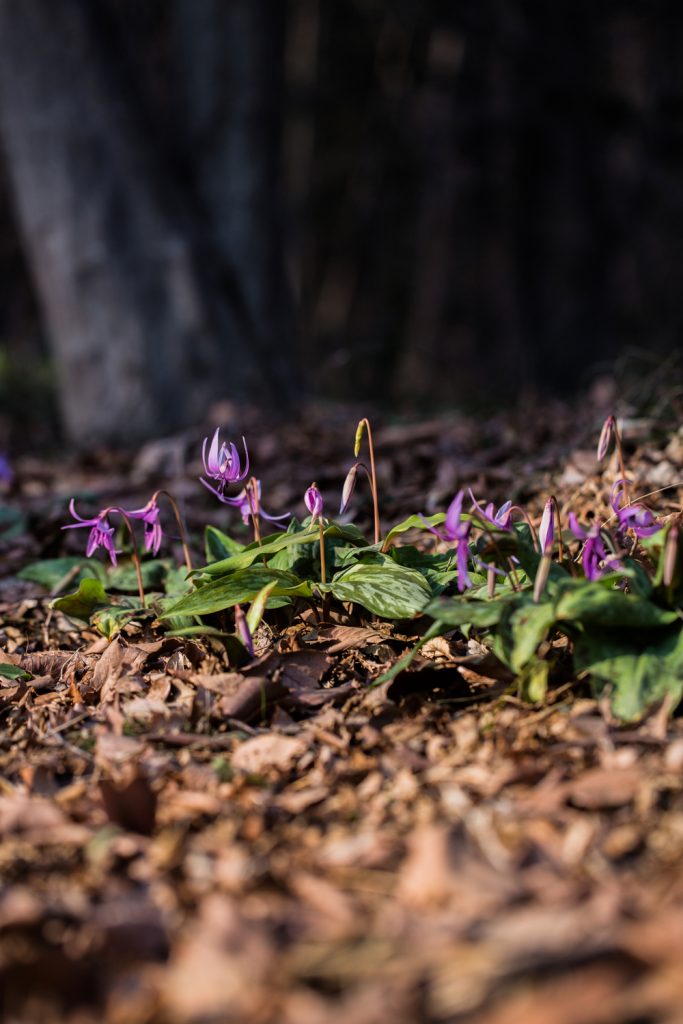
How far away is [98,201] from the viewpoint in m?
5.13

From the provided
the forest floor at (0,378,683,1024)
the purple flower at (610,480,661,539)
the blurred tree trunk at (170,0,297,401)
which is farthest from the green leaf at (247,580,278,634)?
the blurred tree trunk at (170,0,297,401)

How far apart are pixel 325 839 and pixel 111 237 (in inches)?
172

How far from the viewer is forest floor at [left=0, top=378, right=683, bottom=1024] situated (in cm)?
105

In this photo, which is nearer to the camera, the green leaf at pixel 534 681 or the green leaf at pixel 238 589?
the green leaf at pixel 534 681

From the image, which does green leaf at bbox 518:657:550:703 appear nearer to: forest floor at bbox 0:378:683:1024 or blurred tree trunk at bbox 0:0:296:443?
forest floor at bbox 0:378:683:1024

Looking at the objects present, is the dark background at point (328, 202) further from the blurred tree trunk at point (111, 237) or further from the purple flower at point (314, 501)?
the purple flower at point (314, 501)

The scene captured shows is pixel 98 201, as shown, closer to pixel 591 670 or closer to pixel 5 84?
pixel 5 84

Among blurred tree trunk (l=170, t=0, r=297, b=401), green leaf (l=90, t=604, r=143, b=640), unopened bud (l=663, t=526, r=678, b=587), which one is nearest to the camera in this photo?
unopened bud (l=663, t=526, r=678, b=587)

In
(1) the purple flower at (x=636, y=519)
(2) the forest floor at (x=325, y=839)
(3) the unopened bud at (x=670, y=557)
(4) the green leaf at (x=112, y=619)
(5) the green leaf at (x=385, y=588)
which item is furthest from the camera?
(4) the green leaf at (x=112, y=619)

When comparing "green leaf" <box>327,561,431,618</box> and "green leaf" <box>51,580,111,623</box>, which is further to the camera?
"green leaf" <box>51,580,111,623</box>

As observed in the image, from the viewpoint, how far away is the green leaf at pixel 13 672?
6.88ft

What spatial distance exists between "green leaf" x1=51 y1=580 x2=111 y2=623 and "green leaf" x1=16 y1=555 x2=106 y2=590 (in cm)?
32

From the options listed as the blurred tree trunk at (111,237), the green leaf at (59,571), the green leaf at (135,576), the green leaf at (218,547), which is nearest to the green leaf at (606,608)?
the green leaf at (218,547)

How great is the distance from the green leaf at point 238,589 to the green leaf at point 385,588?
0.23 ft
